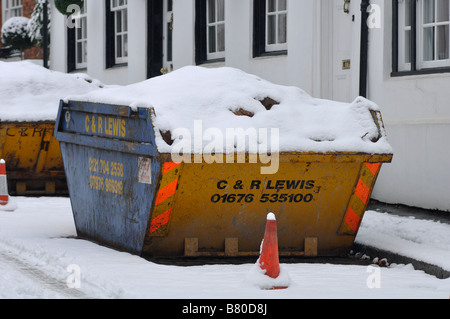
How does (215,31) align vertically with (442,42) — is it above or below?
above

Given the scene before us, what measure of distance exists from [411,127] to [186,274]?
17.1 ft

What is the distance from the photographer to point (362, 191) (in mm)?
9398

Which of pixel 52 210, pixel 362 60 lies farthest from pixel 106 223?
pixel 362 60

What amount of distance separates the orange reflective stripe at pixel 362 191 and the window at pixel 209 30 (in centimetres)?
855

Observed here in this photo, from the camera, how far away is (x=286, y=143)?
884 cm

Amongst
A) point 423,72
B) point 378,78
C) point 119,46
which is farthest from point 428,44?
point 119,46

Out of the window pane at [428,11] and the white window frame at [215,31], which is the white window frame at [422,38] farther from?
the white window frame at [215,31]

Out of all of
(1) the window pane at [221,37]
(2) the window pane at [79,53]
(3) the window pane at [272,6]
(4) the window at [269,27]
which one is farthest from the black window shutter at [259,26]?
(2) the window pane at [79,53]

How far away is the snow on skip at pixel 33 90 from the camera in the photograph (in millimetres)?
14711

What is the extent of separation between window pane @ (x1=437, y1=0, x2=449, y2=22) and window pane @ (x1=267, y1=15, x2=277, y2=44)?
3911 mm

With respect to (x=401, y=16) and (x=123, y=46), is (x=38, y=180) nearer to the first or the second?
(x=401, y=16)

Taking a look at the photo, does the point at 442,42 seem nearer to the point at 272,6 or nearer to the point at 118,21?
the point at 272,6

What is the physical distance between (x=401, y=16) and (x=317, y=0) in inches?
71.2

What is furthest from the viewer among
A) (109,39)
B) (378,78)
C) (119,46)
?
(109,39)
